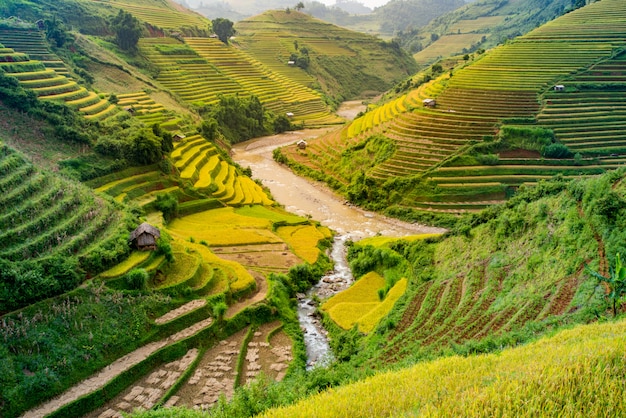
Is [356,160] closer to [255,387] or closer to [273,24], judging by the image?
[255,387]

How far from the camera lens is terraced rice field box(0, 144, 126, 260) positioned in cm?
1877

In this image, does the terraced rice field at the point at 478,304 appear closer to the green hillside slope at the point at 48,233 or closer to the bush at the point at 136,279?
the bush at the point at 136,279

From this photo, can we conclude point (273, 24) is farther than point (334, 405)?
Yes

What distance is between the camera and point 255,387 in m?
11.7

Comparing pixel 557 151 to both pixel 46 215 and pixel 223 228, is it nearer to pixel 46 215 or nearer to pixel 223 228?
pixel 223 228

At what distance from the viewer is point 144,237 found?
22.2 meters

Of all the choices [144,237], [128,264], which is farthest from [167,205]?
[128,264]

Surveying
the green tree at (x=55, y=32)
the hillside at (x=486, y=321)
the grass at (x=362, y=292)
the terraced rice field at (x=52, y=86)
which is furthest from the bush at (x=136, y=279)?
the green tree at (x=55, y=32)

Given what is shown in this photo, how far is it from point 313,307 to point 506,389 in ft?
60.2

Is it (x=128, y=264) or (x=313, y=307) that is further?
(x=313, y=307)

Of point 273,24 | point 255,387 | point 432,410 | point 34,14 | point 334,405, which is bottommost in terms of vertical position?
point 255,387

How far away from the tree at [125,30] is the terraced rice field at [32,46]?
19.5 metres

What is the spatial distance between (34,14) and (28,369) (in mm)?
63920

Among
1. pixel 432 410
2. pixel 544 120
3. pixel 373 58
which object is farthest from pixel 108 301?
pixel 373 58
